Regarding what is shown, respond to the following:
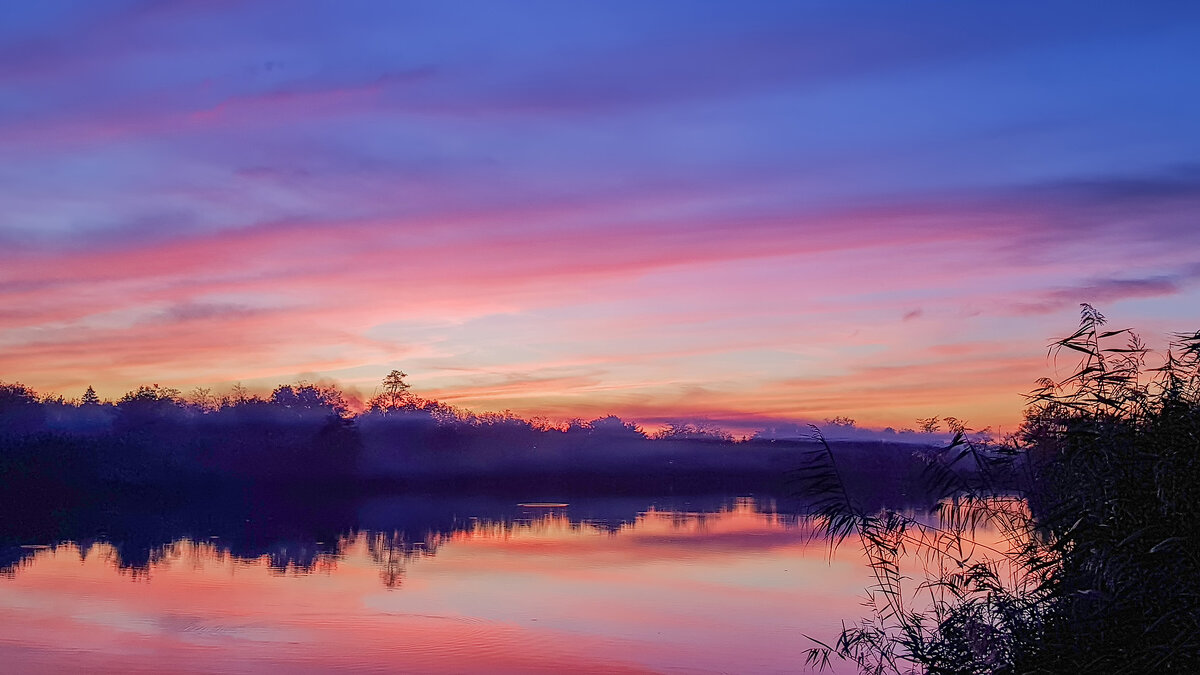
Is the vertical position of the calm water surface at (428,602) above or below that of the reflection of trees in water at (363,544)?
below

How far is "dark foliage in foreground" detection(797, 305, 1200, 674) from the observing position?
22.6ft

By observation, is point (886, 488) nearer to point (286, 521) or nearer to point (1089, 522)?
point (286, 521)

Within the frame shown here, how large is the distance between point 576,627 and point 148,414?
4530cm

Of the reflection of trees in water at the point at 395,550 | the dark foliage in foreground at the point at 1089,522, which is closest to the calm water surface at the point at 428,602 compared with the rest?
the reflection of trees in water at the point at 395,550

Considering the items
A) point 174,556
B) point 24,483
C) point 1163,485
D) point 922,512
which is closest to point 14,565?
point 174,556

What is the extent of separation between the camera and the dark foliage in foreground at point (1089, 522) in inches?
271

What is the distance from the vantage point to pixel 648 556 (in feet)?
85.6

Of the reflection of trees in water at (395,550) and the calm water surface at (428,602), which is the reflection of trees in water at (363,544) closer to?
the reflection of trees in water at (395,550)

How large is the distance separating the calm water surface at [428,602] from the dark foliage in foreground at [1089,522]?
5.00 metres

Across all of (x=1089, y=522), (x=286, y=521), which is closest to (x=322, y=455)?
(x=286, y=521)

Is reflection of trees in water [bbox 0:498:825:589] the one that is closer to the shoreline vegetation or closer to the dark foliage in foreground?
the shoreline vegetation

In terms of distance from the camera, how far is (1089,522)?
24.9 ft

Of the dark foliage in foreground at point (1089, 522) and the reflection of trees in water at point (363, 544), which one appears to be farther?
the reflection of trees in water at point (363, 544)

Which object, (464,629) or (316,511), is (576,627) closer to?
(464,629)
